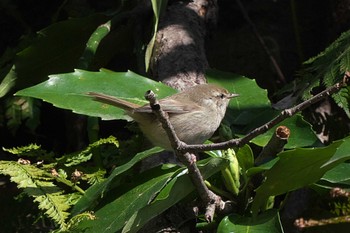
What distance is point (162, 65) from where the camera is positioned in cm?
317

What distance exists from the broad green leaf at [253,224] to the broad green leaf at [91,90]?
644 millimetres

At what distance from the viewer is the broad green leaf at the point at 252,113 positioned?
2.52 metres

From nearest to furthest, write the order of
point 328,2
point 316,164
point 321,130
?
point 316,164 < point 321,130 < point 328,2

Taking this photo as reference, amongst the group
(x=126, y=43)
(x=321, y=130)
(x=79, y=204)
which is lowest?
(x=321, y=130)

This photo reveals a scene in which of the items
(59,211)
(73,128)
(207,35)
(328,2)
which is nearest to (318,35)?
(328,2)

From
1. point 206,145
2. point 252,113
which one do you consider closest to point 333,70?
point 252,113

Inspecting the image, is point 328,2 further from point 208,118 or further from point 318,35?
point 208,118

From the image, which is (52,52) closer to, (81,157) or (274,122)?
(81,157)

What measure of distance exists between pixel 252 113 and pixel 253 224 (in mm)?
628

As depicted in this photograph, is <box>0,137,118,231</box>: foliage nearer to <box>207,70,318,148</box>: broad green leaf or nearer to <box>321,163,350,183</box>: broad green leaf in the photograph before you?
<box>207,70,318,148</box>: broad green leaf

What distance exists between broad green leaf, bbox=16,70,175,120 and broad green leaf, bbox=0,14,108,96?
630mm

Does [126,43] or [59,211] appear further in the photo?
[126,43]

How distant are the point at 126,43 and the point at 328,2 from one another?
1302 millimetres

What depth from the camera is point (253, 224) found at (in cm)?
222
